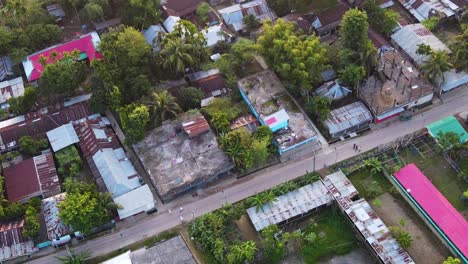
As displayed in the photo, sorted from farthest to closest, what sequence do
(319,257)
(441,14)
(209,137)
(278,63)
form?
(441,14)
(278,63)
(209,137)
(319,257)

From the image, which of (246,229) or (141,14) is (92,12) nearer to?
(141,14)

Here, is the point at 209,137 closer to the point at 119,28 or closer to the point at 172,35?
the point at 172,35

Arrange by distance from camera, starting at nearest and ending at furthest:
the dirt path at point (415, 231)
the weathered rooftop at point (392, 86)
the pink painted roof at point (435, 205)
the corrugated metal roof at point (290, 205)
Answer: the pink painted roof at point (435, 205)
the dirt path at point (415, 231)
the corrugated metal roof at point (290, 205)
the weathered rooftop at point (392, 86)

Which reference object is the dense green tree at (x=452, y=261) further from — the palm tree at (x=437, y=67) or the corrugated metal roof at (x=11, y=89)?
the corrugated metal roof at (x=11, y=89)

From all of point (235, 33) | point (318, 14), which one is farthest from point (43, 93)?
point (318, 14)

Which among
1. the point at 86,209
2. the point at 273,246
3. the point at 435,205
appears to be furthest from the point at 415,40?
the point at 86,209

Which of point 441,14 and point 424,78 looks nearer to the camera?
point 424,78

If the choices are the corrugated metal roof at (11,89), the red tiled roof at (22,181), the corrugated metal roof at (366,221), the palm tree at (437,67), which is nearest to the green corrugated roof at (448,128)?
the palm tree at (437,67)

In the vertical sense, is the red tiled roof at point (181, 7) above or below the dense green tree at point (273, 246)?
above
